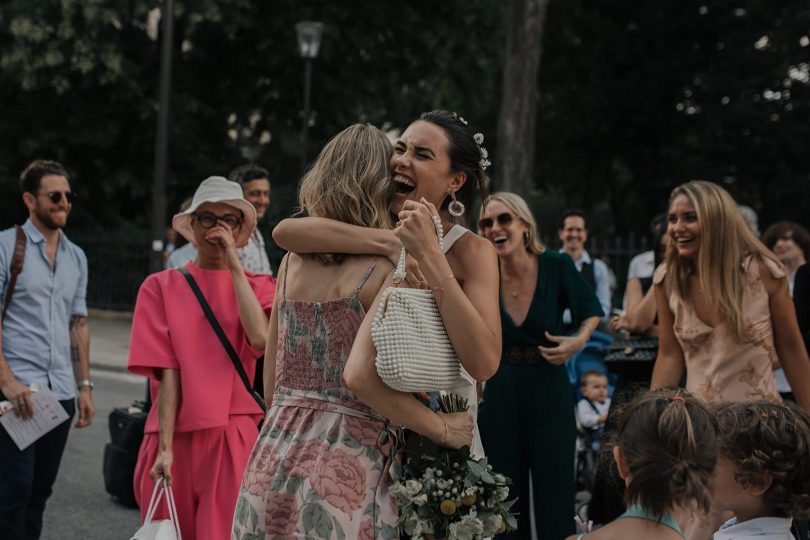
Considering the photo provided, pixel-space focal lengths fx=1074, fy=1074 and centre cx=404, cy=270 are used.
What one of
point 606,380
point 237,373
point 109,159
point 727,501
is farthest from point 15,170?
point 727,501

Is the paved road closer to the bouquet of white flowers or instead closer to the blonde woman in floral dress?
the blonde woman in floral dress

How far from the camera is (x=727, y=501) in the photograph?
3.36 metres

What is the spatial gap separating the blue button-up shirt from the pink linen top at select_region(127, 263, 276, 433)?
1.03 m

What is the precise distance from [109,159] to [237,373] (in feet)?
67.2

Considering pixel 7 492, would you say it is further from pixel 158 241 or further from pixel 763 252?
pixel 158 241

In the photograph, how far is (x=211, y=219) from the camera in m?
4.59

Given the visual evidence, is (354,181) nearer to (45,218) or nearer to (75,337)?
(45,218)

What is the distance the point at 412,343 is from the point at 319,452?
40 cm

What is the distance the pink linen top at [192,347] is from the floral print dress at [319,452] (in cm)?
147

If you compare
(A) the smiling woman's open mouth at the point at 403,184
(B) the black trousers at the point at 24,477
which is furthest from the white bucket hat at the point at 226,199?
(A) the smiling woman's open mouth at the point at 403,184

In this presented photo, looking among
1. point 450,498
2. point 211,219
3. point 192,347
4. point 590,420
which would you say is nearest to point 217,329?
point 192,347

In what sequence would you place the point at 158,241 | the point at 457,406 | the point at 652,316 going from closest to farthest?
the point at 457,406
the point at 652,316
the point at 158,241

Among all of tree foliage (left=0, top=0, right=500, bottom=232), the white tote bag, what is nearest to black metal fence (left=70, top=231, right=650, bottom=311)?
tree foliage (left=0, top=0, right=500, bottom=232)

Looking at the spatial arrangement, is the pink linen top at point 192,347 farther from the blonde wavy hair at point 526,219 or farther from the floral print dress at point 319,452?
the blonde wavy hair at point 526,219
